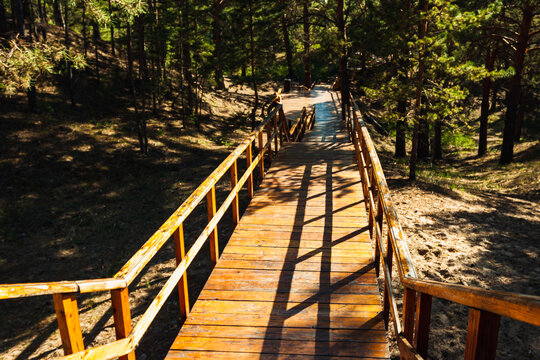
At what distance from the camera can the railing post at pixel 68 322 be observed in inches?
93.3

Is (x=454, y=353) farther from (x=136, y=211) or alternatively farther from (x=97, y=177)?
(x=97, y=177)

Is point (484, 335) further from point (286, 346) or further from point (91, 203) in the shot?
point (91, 203)

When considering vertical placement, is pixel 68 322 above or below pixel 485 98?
below

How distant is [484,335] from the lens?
185 centimetres

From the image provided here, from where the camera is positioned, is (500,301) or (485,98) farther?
(485,98)

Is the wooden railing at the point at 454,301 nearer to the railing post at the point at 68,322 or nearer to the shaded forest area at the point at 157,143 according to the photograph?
the railing post at the point at 68,322

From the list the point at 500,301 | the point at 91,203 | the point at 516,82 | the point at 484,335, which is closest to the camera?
the point at 500,301

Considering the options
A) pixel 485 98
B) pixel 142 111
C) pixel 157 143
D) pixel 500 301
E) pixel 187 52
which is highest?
pixel 187 52

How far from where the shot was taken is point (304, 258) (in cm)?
568

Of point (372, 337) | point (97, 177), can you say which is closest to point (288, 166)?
point (372, 337)

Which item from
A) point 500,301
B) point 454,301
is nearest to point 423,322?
point 454,301

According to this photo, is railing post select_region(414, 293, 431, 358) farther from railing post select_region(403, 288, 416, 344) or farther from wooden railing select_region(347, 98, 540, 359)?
railing post select_region(403, 288, 416, 344)

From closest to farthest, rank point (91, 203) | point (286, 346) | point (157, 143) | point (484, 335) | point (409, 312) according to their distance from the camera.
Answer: point (484, 335)
point (409, 312)
point (286, 346)
point (91, 203)
point (157, 143)

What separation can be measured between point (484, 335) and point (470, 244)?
8329 mm
